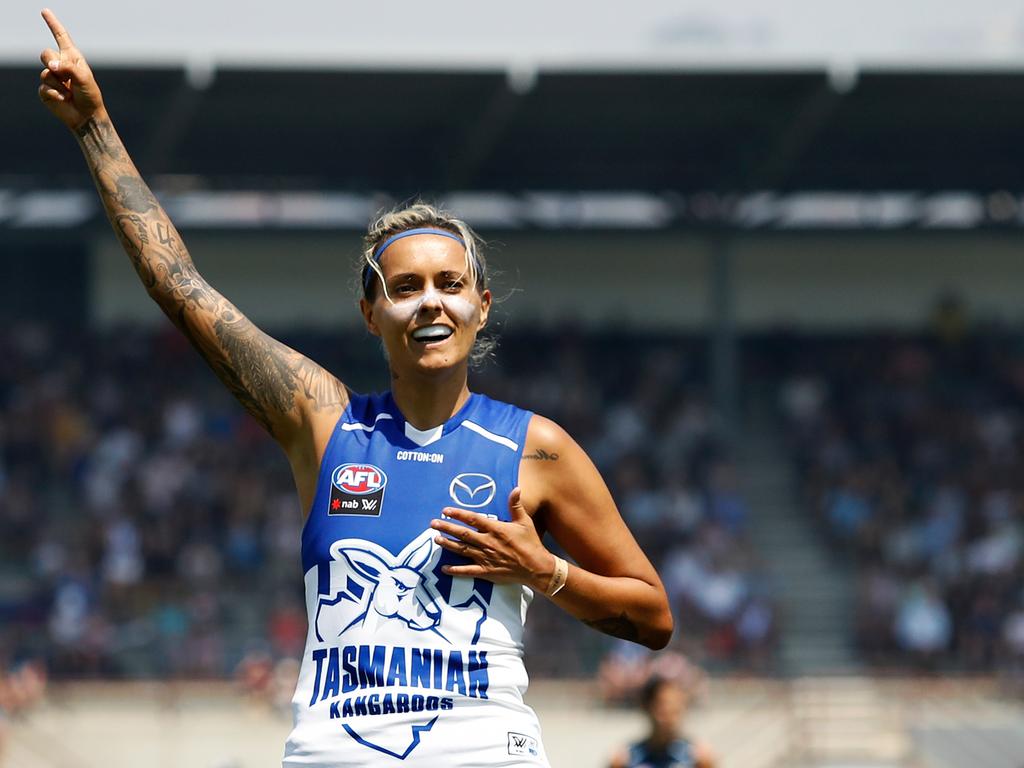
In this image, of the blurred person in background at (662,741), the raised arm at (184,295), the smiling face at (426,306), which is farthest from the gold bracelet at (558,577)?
the blurred person in background at (662,741)

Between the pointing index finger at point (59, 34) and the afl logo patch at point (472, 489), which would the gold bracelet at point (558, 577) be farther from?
the pointing index finger at point (59, 34)

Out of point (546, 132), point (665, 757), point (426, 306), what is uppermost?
point (546, 132)

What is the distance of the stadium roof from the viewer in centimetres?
1764

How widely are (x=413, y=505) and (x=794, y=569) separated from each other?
16164 millimetres

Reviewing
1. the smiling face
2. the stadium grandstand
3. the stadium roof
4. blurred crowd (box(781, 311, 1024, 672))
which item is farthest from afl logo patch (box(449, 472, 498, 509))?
the stadium roof

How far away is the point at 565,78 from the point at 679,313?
5923 millimetres

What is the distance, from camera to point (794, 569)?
18.8 metres

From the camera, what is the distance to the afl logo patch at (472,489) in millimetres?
3121

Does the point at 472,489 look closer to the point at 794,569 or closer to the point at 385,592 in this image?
the point at 385,592

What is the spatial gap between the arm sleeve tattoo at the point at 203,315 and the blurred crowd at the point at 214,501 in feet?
34.7

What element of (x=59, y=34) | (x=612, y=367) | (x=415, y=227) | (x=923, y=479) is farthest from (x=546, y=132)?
(x=415, y=227)

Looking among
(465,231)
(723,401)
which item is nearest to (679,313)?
(723,401)

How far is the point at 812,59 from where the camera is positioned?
17250mm

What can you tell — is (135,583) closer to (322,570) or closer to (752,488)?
(752,488)
